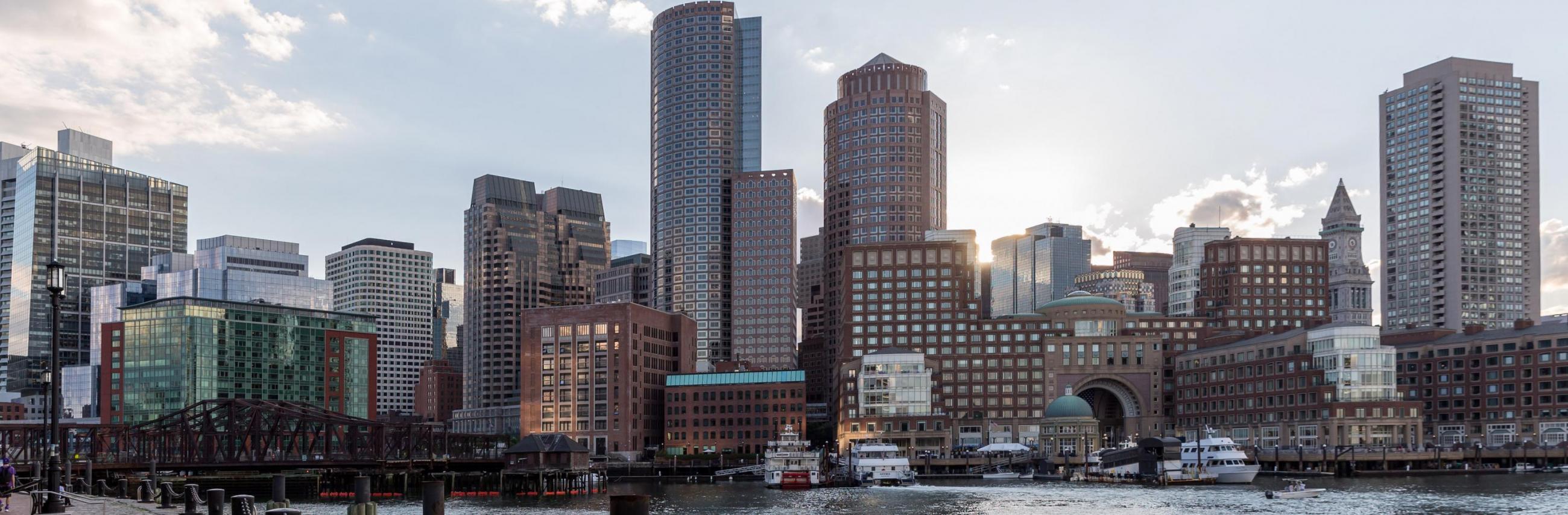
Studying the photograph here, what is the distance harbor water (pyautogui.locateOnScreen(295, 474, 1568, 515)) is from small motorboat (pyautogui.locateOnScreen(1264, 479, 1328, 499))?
1.79m

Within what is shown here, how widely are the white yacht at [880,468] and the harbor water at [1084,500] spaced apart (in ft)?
12.7

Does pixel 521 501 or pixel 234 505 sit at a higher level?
pixel 234 505

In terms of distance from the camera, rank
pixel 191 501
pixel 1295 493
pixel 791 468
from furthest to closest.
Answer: pixel 791 468
pixel 1295 493
pixel 191 501

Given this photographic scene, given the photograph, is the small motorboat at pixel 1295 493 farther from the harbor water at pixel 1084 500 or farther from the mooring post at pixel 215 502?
the mooring post at pixel 215 502

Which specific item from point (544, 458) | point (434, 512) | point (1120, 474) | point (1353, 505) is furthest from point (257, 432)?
point (434, 512)

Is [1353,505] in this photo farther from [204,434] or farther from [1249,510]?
[204,434]

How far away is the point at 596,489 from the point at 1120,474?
6918 cm

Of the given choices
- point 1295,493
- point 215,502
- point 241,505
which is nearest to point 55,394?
point 241,505

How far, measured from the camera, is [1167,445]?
18050cm

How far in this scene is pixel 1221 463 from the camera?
17988cm

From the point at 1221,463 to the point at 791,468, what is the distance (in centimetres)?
5453

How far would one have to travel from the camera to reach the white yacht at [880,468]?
598 ft

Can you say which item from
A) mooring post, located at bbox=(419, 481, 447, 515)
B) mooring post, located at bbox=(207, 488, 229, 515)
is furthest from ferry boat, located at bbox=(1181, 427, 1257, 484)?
mooring post, located at bbox=(419, 481, 447, 515)

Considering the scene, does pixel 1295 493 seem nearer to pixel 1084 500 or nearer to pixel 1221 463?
pixel 1084 500
